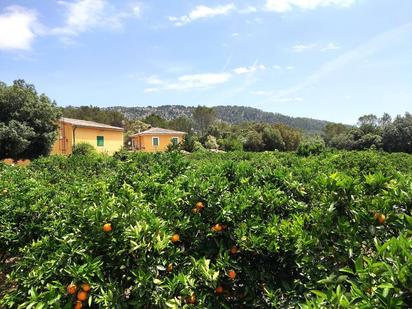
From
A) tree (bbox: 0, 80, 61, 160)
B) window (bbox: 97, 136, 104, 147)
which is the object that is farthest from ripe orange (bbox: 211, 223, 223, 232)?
window (bbox: 97, 136, 104, 147)

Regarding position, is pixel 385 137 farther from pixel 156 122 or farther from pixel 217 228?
pixel 217 228

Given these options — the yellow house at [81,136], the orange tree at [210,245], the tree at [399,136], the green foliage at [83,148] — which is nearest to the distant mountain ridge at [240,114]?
the tree at [399,136]

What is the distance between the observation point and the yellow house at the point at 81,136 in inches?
1248

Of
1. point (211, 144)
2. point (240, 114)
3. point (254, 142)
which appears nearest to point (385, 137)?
point (254, 142)

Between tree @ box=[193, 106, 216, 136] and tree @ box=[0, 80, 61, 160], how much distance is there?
45.6 metres

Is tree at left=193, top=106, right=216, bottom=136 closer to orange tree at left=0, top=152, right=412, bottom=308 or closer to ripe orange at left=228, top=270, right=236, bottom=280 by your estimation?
orange tree at left=0, top=152, right=412, bottom=308

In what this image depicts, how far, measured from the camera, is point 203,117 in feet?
230

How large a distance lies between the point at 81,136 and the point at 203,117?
1571 inches

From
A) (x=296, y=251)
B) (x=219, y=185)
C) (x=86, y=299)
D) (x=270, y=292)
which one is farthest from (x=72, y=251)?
(x=296, y=251)

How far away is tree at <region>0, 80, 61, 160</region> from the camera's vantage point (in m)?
22.4

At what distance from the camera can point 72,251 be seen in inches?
104

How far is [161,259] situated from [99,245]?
0.52 meters

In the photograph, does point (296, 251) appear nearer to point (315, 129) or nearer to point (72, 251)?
point (72, 251)

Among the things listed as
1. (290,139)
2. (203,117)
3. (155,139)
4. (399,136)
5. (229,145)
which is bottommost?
(229,145)
